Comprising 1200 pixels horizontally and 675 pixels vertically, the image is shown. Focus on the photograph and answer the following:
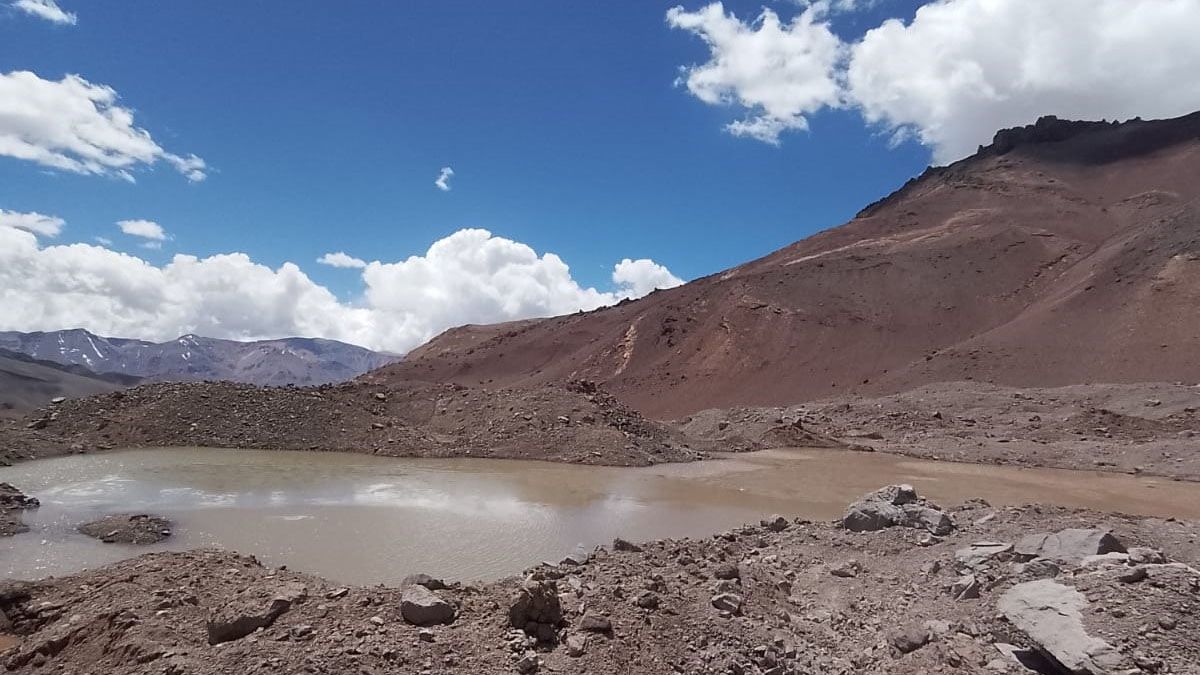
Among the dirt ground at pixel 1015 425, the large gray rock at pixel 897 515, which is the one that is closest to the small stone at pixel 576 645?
the large gray rock at pixel 897 515

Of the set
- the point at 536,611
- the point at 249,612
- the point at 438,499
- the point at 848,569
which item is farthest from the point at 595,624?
the point at 438,499

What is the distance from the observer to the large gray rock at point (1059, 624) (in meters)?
5.44

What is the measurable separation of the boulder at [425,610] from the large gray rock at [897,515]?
7.47 metres

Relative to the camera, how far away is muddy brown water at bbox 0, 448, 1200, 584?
37.8 feet

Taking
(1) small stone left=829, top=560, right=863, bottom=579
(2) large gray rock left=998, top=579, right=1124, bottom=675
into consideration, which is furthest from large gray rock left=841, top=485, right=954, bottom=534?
(2) large gray rock left=998, top=579, right=1124, bottom=675

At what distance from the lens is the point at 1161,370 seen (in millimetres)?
36438

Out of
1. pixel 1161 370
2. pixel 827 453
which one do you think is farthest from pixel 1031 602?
pixel 1161 370

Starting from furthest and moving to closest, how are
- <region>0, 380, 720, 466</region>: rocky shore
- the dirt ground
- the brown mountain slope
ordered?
the brown mountain slope
the dirt ground
<region>0, 380, 720, 466</region>: rocky shore

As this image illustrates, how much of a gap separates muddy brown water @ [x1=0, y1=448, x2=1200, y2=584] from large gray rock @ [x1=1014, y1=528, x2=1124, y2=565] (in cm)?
→ 657

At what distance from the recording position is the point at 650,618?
6.46 meters

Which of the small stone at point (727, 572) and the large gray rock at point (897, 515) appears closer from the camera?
the small stone at point (727, 572)

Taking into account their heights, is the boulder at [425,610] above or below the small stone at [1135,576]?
above

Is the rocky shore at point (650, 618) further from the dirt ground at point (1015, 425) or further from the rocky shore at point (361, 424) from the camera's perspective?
the dirt ground at point (1015, 425)

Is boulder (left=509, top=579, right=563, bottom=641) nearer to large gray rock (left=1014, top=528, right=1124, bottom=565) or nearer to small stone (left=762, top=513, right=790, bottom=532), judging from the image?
large gray rock (left=1014, top=528, right=1124, bottom=565)
